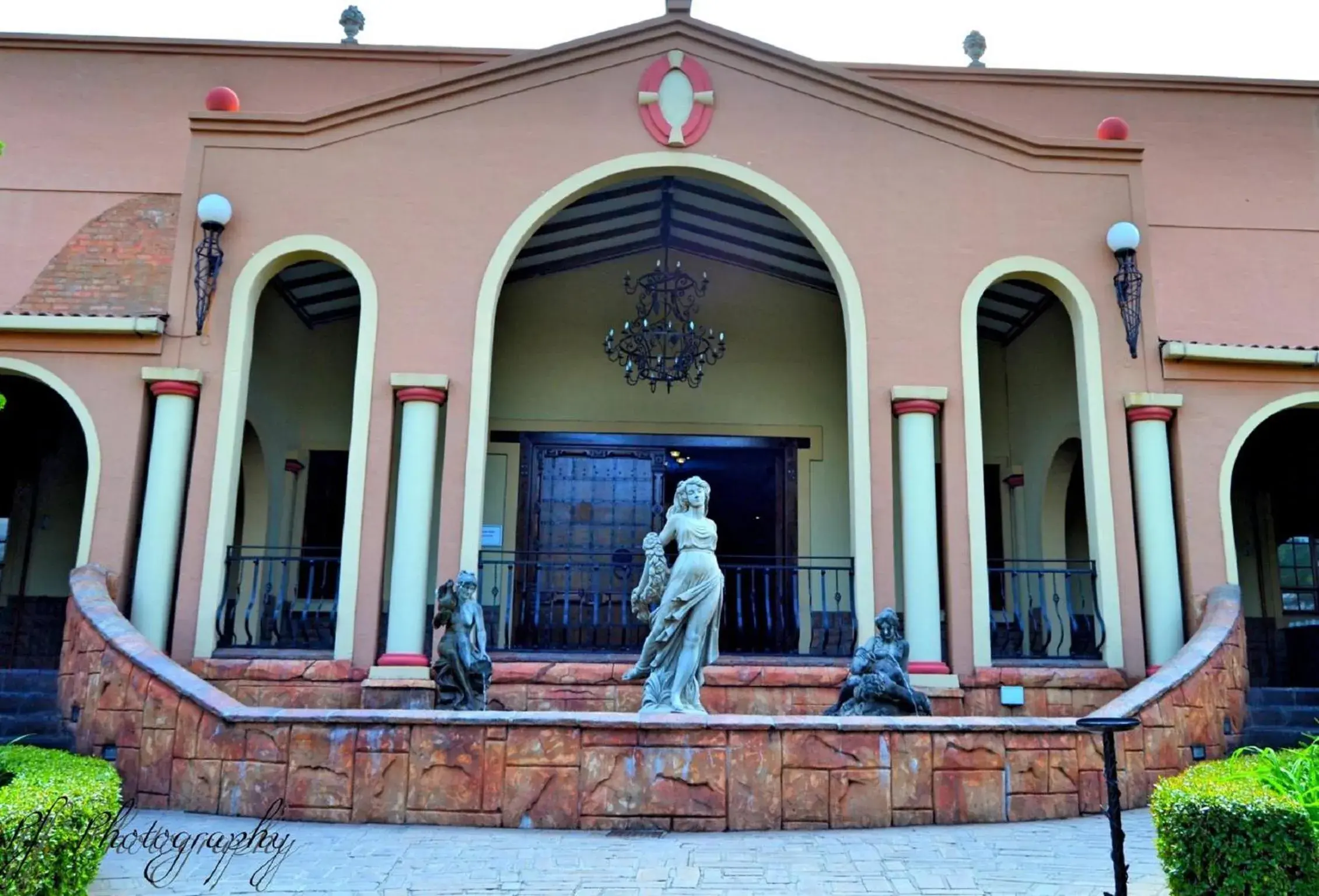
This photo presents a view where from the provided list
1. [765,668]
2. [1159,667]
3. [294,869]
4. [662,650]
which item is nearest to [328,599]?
[765,668]

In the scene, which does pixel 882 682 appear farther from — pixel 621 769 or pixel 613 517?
pixel 613 517

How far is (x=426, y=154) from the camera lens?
415 inches

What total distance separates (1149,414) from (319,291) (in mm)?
9155

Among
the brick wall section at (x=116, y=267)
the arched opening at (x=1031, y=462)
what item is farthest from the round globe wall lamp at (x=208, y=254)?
the arched opening at (x=1031, y=462)

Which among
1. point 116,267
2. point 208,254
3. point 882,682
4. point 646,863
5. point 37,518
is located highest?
point 116,267

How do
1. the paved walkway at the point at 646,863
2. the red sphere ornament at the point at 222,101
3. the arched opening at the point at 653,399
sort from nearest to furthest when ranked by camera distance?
the paved walkway at the point at 646,863, the red sphere ornament at the point at 222,101, the arched opening at the point at 653,399

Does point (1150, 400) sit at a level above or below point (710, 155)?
below

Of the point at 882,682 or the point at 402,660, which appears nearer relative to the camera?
the point at 882,682

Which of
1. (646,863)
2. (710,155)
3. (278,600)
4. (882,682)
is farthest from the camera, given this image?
(278,600)

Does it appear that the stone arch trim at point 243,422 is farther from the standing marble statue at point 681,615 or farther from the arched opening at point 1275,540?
the arched opening at point 1275,540

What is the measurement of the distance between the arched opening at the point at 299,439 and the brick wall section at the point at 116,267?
118 centimetres

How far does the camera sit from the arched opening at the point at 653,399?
12.6m

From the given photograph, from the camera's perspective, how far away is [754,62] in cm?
1079

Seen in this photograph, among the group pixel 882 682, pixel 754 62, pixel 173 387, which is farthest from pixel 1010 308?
pixel 173 387
